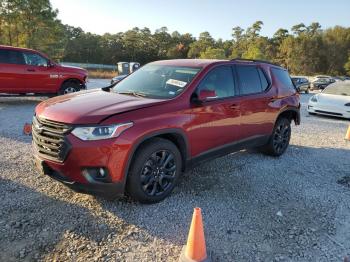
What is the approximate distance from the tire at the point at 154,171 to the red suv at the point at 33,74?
326 inches

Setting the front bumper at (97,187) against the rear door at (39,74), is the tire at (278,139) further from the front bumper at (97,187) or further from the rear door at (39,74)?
the rear door at (39,74)

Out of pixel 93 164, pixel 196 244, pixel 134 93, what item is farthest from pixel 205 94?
pixel 196 244

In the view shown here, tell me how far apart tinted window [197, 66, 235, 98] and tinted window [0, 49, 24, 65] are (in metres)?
8.03

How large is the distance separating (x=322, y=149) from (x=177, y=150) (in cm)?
444

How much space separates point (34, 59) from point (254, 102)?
824 cm

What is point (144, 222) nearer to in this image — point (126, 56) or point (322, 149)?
point (322, 149)

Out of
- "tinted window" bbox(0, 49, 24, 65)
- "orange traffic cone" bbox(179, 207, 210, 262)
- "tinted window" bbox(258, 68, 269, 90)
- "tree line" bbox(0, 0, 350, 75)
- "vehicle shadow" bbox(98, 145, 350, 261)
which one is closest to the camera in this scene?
"orange traffic cone" bbox(179, 207, 210, 262)

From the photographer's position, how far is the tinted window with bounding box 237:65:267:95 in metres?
5.48

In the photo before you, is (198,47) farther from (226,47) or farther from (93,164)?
(93,164)

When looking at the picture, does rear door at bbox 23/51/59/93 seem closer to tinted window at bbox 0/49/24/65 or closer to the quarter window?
tinted window at bbox 0/49/24/65

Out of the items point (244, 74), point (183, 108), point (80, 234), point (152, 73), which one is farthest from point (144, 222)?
point (244, 74)

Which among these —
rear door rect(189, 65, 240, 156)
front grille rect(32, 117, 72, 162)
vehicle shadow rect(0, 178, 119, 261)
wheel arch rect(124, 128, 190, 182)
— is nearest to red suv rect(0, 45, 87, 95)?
vehicle shadow rect(0, 178, 119, 261)

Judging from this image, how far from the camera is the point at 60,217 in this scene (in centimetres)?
384

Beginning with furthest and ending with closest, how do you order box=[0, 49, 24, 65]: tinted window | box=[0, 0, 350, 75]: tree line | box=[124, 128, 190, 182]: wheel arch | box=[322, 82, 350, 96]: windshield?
box=[0, 0, 350, 75]: tree line
box=[322, 82, 350, 96]: windshield
box=[0, 49, 24, 65]: tinted window
box=[124, 128, 190, 182]: wheel arch
